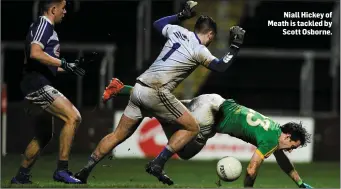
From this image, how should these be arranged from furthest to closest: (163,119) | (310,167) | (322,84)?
(322,84) → (310,167) → (163,119)

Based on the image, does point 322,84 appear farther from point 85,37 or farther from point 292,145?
point 292,145

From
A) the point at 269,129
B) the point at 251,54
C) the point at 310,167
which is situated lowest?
the point at 310,167

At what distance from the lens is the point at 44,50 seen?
9445mm

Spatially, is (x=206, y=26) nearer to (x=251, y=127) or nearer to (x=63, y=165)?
(x=251, y=127)

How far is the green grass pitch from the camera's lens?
39.9 feet

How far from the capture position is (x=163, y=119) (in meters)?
9.71

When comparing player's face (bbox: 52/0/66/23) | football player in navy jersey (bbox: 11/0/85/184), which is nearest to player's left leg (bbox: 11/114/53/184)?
football player in navy jersey (bbox: 11/0/85/184)

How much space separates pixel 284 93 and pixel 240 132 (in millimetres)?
9765

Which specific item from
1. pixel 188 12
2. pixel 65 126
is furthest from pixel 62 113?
pixel 188 12

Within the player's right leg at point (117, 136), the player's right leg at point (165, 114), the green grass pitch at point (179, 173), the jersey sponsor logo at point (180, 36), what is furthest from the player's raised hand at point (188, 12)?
the green grass pitch at point (179, 173)

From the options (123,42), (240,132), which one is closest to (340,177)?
(240,132)

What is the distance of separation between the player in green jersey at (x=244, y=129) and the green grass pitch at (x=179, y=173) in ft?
2.94

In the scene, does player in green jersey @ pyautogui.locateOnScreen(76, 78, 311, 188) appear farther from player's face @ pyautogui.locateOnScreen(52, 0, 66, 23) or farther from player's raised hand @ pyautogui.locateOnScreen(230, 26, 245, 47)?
A: player's raised hand @ pyautogui.locateOnScreen(230, 26, 245, 47)

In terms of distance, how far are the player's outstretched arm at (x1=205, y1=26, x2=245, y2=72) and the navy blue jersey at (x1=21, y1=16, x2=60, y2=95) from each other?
1.79 metres
